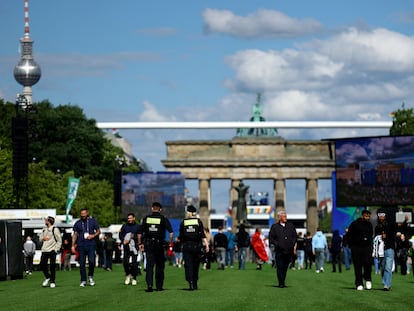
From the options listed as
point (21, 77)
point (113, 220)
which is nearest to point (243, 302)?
point (113, 220)

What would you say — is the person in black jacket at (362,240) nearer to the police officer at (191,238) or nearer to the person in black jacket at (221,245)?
the police officer at (191,238)

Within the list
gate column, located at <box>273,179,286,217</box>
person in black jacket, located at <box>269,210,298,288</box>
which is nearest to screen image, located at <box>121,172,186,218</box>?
gate column, located at <box>273,179,286,217</box>

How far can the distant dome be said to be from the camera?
177 m

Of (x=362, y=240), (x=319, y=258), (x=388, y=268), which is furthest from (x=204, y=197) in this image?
(x=362, y=240)

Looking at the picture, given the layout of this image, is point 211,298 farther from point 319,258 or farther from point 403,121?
point 403,121

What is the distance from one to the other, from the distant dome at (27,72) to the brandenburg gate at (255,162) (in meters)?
44.1

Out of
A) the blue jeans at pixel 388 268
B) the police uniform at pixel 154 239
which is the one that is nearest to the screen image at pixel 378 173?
the blue jeans at pixel 388 268

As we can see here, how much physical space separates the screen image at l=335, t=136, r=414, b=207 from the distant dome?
116 metres

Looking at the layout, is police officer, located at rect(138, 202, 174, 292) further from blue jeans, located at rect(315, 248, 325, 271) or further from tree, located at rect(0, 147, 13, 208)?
tree, located at rect(0, 147, 13, 208)

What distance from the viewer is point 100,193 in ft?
335

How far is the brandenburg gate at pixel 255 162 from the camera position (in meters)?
138

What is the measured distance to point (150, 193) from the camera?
97.6 metres

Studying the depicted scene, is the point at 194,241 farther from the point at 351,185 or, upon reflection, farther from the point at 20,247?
the point at 351,185

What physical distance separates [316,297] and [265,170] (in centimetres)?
11633
